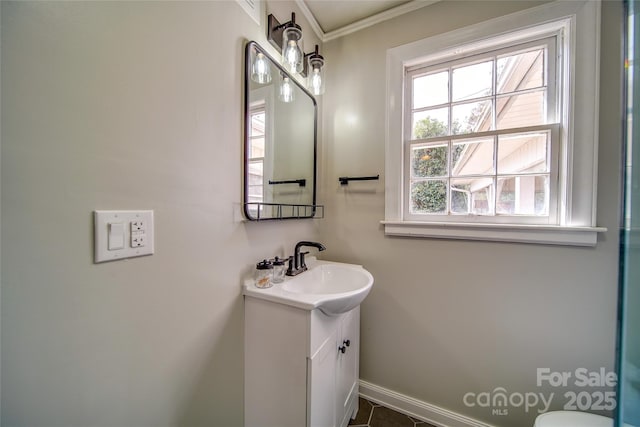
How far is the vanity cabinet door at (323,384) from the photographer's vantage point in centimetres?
82

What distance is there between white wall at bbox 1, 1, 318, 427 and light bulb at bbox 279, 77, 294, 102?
276mm

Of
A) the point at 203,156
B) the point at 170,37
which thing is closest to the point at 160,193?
the point at 203,156

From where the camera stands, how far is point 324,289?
125cm

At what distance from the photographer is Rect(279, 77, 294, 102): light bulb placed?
3.81 ft

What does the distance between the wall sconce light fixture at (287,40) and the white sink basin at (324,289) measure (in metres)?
1.07

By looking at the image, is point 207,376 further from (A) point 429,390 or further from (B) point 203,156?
(A) point 429,390

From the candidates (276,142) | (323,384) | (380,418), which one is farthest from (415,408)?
(276,142)

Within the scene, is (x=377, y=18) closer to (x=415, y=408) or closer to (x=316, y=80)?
(x=316, y=80)

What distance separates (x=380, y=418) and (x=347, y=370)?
434mm

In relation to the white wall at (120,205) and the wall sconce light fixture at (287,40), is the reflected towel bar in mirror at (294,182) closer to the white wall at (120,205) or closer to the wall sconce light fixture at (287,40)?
the white wall at (120,205)

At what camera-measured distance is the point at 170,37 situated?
2.24 ft

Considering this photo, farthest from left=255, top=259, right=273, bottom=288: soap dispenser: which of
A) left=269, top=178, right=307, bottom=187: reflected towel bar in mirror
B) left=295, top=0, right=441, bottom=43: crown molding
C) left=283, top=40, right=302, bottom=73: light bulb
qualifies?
left=295, top=0, right=441, bottom=43: crown molding

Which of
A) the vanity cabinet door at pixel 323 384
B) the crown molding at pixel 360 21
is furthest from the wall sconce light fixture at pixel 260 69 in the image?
the vanity cabinet door at pixel 323 384

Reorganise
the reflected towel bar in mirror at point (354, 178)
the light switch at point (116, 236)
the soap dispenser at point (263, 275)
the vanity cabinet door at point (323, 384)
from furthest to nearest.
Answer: the reflected towel bar in mirror at point (354, 178) < the soap dispenser at point (263, 275) < the vanity cabinet door at point (323, 384) < the light switch at point (116, 236)
